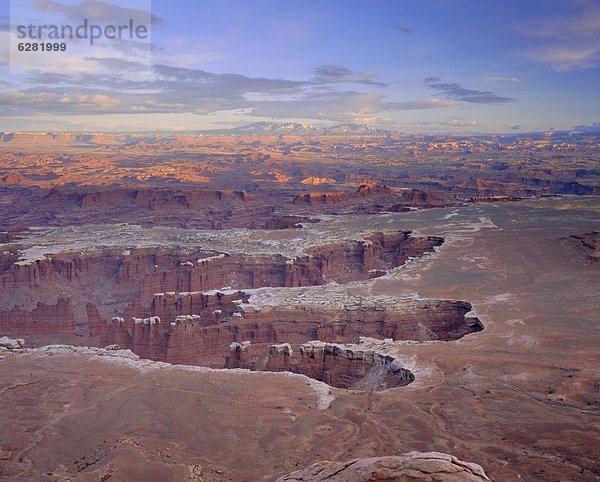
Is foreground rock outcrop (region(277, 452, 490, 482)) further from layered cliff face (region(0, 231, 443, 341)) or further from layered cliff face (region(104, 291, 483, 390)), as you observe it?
layered cliff face (region(0, 231, 443, 341))

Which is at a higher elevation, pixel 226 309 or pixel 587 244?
pixel 587 244

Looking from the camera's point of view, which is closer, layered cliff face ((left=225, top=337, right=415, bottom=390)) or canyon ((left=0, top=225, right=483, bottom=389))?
layered cliff face ((left=225, top=337, right=415, bottom=390))

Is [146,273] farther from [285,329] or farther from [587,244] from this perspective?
[587,244]

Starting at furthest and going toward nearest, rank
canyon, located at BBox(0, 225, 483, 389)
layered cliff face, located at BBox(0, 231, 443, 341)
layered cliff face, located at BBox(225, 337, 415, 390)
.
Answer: layered cliff face, located at BBox(0, 231, 443, 341)
canyon, located at BBox(0, 225, 483, 389)
layered cliff face, located at BBox(225, 337, 415, 390)

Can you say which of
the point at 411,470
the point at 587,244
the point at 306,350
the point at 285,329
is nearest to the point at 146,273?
the point at 285,329

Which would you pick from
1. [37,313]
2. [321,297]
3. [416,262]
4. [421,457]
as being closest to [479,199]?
[416,262]

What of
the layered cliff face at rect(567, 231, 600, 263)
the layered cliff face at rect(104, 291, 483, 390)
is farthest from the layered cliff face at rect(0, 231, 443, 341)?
the layered cliff face at rect(567, 231, 600, 263)

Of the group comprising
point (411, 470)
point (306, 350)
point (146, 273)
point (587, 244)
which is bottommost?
point (146, 273)

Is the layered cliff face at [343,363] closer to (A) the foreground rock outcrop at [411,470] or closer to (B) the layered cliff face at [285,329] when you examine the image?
(B) the layered cliff face at [285,329]

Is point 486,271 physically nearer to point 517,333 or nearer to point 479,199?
point 517,333
